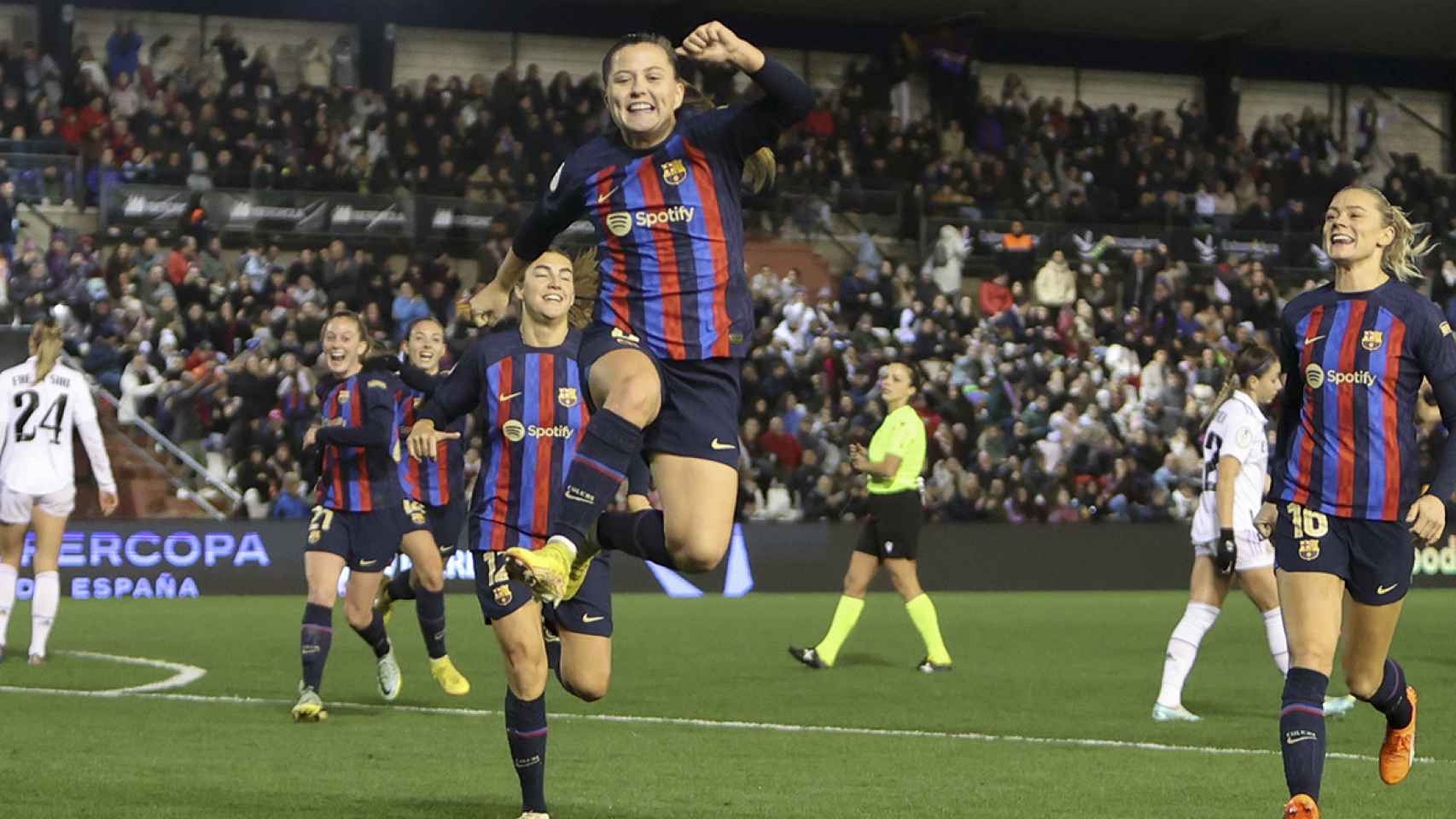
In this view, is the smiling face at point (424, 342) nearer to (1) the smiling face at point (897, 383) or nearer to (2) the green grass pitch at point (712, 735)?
(2) the green grass pitch at point (712, 735)

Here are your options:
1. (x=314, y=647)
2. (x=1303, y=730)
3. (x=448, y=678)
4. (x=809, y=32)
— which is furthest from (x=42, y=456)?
(x=809, y=32)

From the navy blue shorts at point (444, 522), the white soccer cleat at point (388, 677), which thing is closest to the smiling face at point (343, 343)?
the navy blue shorts at point (444, 522)

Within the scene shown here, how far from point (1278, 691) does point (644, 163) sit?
798 cm

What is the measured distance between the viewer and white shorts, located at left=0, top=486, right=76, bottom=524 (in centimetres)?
1417

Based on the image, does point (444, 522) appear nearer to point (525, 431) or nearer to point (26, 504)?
point (26, 504)

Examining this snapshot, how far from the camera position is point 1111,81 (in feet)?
136

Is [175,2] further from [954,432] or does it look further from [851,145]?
[954,432]

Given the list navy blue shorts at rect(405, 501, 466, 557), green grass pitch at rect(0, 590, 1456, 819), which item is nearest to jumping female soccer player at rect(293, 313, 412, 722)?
green grass pitch at rect(0, 590, 1456, 819)

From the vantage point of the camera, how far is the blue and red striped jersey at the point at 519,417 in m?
8.41

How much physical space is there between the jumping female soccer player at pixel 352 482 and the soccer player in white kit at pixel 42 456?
11.0 ft

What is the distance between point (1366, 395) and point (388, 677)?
21.8 feet

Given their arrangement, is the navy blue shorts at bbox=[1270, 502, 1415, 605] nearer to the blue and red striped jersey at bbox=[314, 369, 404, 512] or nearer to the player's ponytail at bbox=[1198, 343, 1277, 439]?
the player's ponytail at bbox=[1198, 343, 1277, 439]

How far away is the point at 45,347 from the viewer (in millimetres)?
14148

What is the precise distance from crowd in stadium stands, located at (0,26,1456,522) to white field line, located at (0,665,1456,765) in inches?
435
